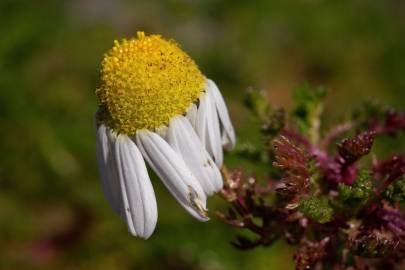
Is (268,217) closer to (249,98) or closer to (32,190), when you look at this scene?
(249,98)

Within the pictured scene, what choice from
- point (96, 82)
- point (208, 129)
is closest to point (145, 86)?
point (208, 129)

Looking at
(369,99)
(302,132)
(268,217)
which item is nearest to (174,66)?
(268,217)

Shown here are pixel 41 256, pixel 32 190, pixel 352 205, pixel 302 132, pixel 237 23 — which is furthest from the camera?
pixel 237 23

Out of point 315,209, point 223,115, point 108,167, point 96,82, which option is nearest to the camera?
point 315,209

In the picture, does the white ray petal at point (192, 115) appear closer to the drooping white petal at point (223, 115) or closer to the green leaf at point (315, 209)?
the drooping white petal at point (223, 115)

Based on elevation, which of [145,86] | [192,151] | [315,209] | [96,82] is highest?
[145,86]

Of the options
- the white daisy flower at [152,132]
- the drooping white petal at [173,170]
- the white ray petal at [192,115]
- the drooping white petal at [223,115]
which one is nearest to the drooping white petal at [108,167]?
the white daisy flower at [152,132]

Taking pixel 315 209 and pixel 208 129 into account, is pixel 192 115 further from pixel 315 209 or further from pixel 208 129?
pixel 315 209
